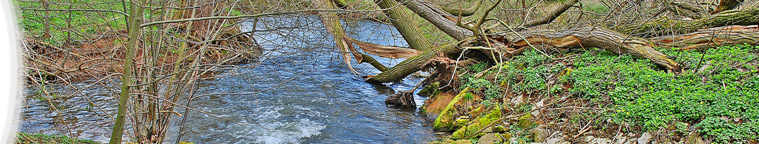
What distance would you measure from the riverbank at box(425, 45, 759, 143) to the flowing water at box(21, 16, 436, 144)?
86 cm

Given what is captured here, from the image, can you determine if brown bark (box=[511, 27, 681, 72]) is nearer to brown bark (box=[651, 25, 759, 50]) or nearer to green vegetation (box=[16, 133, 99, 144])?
brown bark (box=[651, 25, 759, 50])

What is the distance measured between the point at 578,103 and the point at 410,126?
83.6 inches

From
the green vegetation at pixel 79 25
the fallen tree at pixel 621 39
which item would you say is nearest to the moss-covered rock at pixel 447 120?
the fallen tree at pixel 621 39

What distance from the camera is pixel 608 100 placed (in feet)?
17.1

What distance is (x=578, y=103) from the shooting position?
5488mm

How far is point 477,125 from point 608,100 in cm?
144

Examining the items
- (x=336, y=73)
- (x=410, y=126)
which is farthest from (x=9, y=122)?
(x=336, y=73)

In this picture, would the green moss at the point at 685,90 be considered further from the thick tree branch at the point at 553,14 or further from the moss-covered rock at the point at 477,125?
the thick tree branch at the point at 553,14

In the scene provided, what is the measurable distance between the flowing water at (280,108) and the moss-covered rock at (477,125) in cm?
40

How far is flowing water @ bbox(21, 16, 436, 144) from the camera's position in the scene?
523cm

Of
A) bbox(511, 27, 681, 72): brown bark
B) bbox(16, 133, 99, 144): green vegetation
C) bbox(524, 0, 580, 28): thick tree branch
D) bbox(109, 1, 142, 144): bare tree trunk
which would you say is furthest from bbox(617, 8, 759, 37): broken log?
bbox(16, 133, 99, 144): green vegetation

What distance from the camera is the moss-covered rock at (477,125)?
19.3 feet

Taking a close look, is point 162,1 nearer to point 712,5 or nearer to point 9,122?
point 9,122

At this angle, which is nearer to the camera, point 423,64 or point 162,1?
point 162,1
